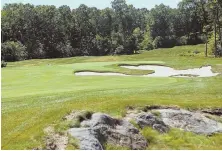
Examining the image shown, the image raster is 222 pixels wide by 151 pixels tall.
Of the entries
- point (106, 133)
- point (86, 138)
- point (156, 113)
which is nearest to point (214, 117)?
point (156, 113)

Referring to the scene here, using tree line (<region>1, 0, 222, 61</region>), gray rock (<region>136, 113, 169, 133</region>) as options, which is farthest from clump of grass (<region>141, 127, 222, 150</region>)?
tree line (<region>1, 0, 222, 61</region>)

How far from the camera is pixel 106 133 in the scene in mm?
15523

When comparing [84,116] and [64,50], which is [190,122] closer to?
[84,116]

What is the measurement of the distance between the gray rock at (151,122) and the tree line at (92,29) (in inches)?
2966

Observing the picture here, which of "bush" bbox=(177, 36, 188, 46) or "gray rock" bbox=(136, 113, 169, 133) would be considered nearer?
"gray rock" bbox=(136, 113, 169, 133)

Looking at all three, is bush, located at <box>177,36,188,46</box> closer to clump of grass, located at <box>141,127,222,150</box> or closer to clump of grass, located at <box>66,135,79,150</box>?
clump of grass, located at <box>141,127,222,150</box>

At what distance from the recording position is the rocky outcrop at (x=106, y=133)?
14403 mm

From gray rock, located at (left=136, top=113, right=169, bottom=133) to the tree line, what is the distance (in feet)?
247

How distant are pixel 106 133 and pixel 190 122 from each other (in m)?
4.53

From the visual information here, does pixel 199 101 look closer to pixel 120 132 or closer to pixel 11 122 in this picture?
pixel 120 132

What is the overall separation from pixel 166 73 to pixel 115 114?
21.6 metres

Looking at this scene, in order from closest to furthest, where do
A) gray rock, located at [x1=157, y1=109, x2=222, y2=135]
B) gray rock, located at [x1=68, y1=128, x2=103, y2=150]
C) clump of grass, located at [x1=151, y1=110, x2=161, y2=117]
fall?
1. gray rock, located at [x1=68, y1=128, x2=103, y2=150]
2. gray rock, located at [x1=157, y1=109, x2=222, y2=135]
3. clump of grass, located at [x1=151, y1=110, x2=161, y2=117]

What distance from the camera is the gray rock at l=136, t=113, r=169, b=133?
56.0 ft

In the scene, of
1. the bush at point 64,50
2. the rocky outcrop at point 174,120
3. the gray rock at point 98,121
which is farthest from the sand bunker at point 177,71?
the bush at point 64,50
